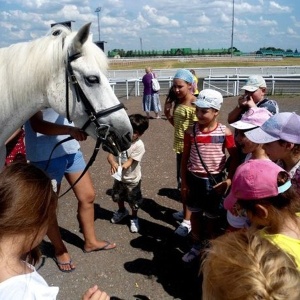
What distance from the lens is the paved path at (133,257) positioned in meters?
3.32

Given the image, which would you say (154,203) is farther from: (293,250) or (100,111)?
(293,250)

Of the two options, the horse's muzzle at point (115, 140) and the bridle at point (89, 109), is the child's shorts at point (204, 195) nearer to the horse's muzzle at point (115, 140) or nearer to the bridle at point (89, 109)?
the horse's muzzle at point (115, 140)

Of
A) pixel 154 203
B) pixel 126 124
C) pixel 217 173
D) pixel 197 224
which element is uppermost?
pixel 126 124

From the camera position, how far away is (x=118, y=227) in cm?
452

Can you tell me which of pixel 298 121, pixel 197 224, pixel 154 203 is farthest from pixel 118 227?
pixel 298 121

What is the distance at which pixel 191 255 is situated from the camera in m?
3.66

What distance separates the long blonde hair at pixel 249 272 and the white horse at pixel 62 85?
1.95 meters

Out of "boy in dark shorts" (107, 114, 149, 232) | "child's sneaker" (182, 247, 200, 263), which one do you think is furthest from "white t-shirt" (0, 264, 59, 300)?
"boy in dark shorts" (107, 114, 149, 232)

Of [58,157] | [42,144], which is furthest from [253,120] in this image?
[42,144]

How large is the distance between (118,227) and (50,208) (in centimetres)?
306

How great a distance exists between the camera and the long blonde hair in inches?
42.2

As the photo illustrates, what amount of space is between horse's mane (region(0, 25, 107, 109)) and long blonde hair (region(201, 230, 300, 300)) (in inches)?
84.2

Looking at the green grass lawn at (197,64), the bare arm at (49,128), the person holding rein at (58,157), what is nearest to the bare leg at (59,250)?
the person holding rein at (58,157)

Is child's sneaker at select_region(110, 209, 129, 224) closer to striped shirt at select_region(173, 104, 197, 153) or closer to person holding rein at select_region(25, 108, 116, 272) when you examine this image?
person holding rein at select_region(25, 108, 116, 272)
